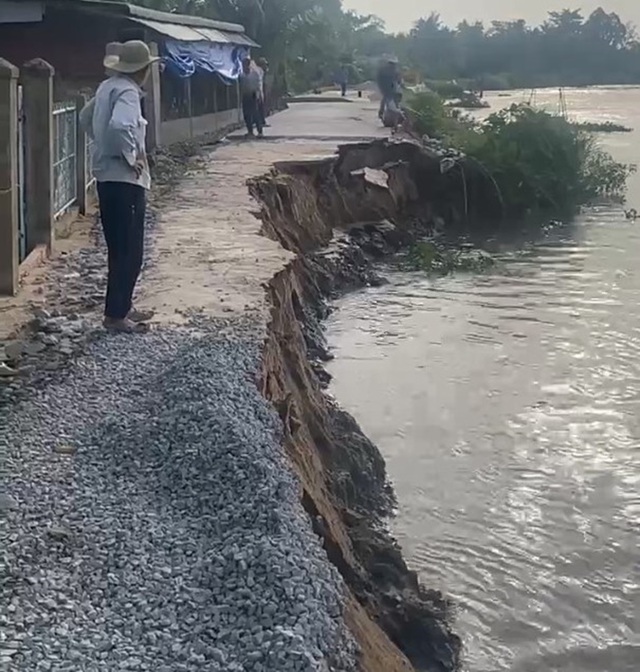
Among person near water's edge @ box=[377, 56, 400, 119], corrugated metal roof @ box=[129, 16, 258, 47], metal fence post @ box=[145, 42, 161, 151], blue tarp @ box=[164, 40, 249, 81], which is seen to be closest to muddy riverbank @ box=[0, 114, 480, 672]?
metal fence post @ box=[145, 42, 161, 151]

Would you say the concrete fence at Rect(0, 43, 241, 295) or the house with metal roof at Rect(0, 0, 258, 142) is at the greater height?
A: the house with metal roof at Rect(0, 0, 258, 142)

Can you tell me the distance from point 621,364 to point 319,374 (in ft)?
12.5

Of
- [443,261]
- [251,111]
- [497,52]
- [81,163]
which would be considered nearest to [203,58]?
[251,111]

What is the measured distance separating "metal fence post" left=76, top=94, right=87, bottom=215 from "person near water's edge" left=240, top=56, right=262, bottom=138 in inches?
429

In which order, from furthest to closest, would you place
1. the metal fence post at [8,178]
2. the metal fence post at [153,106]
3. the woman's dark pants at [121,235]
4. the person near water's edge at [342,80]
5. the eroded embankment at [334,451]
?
the person near water's edge at [342,80] → the metal fence post at [153,106] → the metal fence post at [8,178] → the woman's dark pants at [121,235] → the eroded embankment at [334,451]

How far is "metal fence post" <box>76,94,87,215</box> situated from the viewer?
13.1m

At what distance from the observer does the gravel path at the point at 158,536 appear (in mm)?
3973

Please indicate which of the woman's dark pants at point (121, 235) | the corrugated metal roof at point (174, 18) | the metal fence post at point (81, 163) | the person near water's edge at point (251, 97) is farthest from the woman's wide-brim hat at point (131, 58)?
the person near water's edge at point (251, 97)

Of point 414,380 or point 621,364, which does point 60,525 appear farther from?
point 621,364

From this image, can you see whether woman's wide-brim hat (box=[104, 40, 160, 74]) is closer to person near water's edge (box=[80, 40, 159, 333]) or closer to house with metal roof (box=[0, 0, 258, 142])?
person near water's edge (box=[80, 40, 159, 333])

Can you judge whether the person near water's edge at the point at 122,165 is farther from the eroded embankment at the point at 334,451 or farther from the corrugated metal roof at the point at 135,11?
the corrugated metal roof at the point at 135,11

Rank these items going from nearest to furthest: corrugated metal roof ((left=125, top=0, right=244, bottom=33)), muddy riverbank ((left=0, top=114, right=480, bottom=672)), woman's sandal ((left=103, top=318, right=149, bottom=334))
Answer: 1. muddy riverbank ((left=0, top=114, right=480, bottom=672))
2. woman's sandal ((left=103, top=318, right=149, bottom=334))
3. corrugated metal roof ((left=125, top=0, right=244, bottom=33))

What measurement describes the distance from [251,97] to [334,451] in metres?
16.6

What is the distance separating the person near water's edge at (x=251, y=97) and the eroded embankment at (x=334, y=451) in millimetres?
4389
